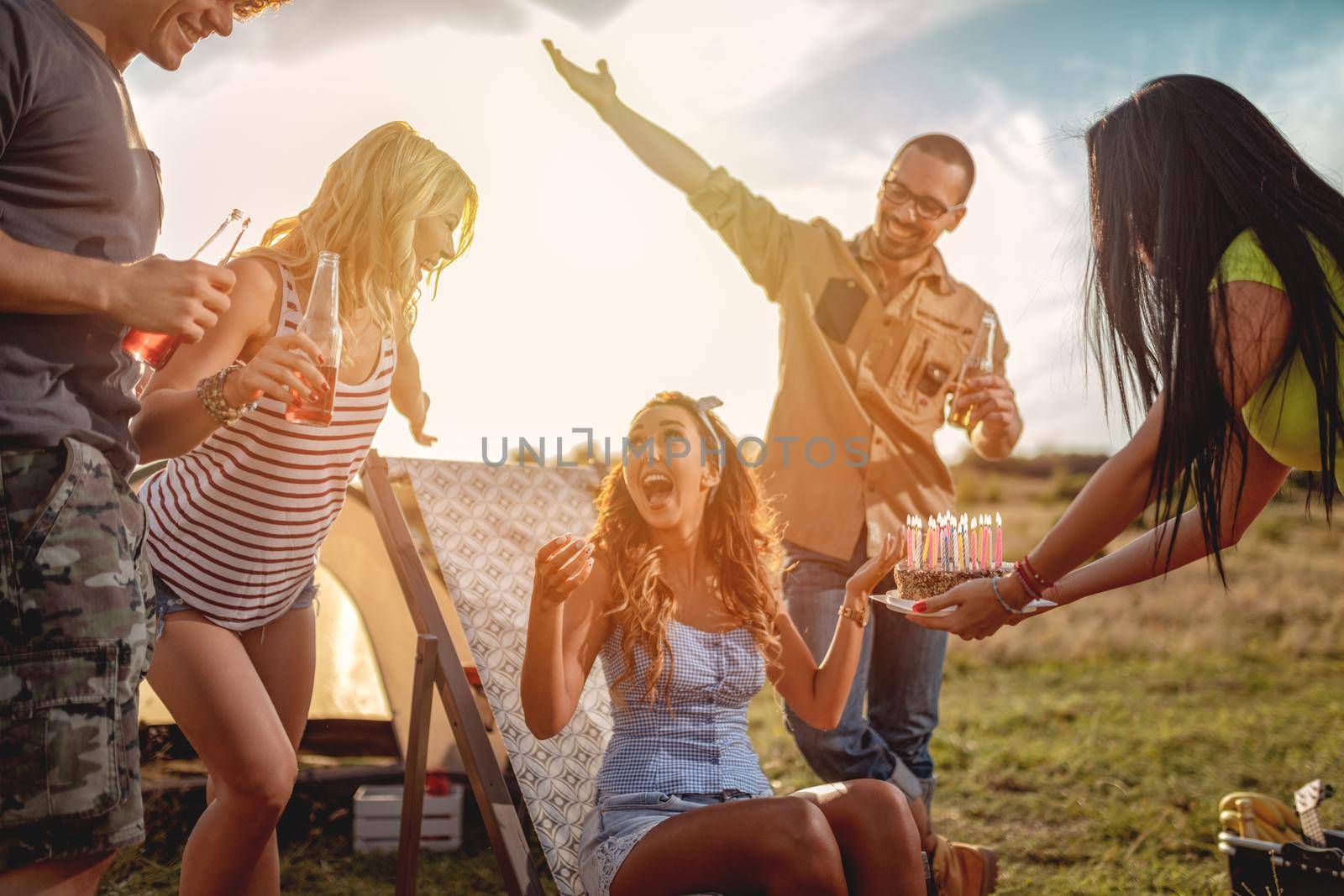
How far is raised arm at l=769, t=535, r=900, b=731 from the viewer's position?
2.67 meters

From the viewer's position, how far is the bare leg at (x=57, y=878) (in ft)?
4.40

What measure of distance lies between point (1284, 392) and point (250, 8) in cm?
199

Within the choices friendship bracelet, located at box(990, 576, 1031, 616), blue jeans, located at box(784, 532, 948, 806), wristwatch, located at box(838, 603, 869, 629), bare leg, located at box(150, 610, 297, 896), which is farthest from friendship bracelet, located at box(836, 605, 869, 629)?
bare leg, located at box(150, 610, 297, 896)

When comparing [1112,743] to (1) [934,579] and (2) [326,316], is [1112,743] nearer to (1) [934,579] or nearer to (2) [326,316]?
(1) [934,579]

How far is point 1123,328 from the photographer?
6.83ft

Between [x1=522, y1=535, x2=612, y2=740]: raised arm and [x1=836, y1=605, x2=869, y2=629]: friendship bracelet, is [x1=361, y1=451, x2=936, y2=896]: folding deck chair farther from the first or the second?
[x1=836, y1=605, x2=869, y2=629]: friendship bracelet

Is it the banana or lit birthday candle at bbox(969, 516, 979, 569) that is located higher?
Answer: lit birthday candle at bbox(969, 516, 979, 569)

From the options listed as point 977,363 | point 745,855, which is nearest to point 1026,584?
point 745,855

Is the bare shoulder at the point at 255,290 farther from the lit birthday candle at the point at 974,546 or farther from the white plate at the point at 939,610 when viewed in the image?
the lit birthday candle at the point at 974,546

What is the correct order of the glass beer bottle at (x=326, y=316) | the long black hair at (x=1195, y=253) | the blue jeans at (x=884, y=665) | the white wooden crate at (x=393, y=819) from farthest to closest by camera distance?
the white wooden crate at (x=393, y=819) < the blue jeans at (x=884, y=665) < the glass beer bottle at (x=326, y=316) < the long black hair at (x=1195, y=253)

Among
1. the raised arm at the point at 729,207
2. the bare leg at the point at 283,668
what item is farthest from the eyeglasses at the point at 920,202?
the bare leg at the point at 283,668

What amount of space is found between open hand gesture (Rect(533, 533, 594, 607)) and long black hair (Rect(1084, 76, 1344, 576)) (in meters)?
1.16

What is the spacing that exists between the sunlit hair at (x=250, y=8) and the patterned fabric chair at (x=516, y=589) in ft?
6.23

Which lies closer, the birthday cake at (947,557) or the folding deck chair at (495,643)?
the birthday cake at (947,557)
